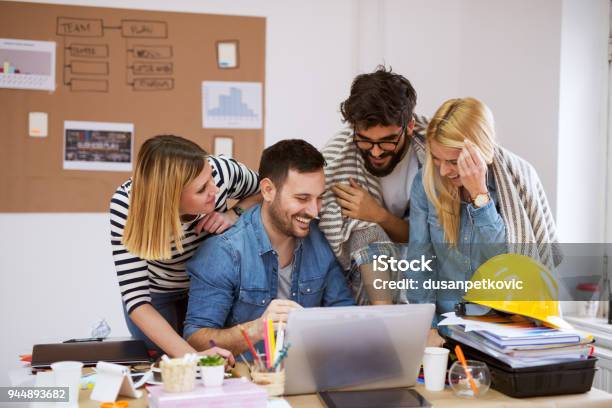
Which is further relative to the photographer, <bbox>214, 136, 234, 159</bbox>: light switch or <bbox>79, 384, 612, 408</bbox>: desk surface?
<bbox>214, 136, 234, 159</bbox>: light switch

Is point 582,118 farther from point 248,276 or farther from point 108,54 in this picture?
point 108,54

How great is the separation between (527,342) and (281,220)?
843mm

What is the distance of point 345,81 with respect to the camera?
12.2 ft

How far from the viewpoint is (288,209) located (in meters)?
2.04

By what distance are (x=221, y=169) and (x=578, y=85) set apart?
1.92 m

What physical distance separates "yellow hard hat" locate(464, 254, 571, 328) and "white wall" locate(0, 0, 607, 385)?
1.58 meters

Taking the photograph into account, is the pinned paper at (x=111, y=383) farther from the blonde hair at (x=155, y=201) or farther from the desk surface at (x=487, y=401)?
the blonde hair at (x=155, y=201)

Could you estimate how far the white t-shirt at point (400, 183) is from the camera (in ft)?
7.54

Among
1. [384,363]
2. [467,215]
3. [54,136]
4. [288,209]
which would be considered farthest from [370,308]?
[54,136]

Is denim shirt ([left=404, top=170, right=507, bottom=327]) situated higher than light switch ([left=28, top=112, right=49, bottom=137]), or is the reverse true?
light switch ([left=28, top=112, right=49, bottom=137])

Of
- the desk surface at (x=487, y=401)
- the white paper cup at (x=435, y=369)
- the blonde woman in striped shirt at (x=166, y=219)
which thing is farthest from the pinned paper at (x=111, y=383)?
the white paper cup at (x=435, y=369)

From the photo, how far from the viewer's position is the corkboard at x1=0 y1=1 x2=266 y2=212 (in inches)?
132

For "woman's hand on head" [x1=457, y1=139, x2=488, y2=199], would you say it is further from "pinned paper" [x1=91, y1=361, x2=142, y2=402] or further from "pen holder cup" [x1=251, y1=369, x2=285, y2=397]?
"pinned paper" [x1=91, y1=361, x2=142, y2=402]

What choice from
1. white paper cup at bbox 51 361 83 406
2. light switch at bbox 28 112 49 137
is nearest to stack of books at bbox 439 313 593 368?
white paper cup at bbox 51 361 83 406
